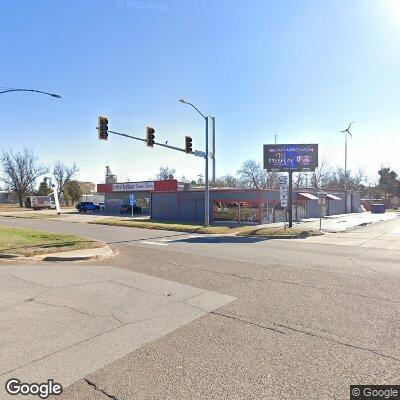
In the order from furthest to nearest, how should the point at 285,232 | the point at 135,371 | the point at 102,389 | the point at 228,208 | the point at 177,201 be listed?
the point at 177,201 < the point at 228,208 < the point at 285,232 < the point at 135,371 < the point at 102,389

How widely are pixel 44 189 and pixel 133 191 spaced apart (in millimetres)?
55766

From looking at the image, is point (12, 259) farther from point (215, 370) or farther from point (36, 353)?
point (215, 370)

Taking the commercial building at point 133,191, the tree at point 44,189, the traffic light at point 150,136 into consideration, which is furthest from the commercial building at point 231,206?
the tree at point 44,189

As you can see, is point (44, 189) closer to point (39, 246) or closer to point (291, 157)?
point (291, 157)

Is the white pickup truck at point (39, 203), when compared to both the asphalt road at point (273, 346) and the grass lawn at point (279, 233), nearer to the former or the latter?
the grass lawn at point (279, 233)

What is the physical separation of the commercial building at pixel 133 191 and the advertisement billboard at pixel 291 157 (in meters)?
16.4

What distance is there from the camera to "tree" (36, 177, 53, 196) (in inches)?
3725

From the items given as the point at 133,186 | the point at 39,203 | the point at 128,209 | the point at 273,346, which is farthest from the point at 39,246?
the point at 39,203

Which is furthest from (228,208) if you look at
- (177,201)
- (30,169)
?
(30,169)

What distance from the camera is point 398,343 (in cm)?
500

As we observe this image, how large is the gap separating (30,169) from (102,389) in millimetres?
101105

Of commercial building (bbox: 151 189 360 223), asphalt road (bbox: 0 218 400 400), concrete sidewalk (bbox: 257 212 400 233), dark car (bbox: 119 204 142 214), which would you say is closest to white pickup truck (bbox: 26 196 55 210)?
dark car (bbox: 119 204 142 214)

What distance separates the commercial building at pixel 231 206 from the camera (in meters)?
31.6

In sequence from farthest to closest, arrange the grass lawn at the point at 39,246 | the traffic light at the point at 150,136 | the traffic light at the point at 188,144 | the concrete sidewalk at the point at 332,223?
the concrete sidewalk at the point at 332,223, the traffic light at the point at 188,144, the traffic light at the point at 150,136, the grass lawn at the point at 39,246
